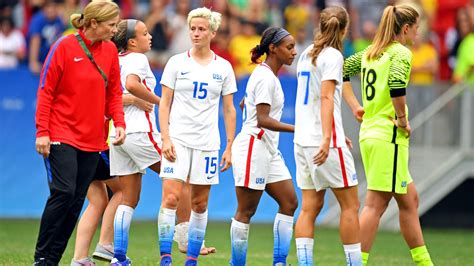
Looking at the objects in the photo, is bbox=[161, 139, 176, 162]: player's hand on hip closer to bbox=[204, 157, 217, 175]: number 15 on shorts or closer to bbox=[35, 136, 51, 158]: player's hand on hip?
bbox=[204, 157, 217, 175]: number 15 on shorts

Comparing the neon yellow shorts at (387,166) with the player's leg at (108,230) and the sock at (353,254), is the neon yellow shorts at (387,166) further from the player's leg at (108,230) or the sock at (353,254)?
the player's leg at (108,230)

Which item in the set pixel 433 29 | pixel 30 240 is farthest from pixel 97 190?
pixel 433 29

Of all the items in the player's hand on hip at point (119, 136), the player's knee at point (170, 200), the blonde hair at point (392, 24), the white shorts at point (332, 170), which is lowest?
the player's knee at point (170, 200)

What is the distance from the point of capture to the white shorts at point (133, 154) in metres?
11.6

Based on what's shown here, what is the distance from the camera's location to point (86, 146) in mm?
10273

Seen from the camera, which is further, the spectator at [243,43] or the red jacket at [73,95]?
the spectator at [243,43]

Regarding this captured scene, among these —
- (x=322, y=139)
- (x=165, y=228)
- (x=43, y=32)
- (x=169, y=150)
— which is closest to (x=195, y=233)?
(x=165, y=228)

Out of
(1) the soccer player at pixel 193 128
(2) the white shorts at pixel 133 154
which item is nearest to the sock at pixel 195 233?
(1) the soccer player at pixel 193 128

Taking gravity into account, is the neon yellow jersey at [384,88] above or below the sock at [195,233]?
above

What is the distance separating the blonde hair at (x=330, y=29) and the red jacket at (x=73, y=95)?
1.78 metres

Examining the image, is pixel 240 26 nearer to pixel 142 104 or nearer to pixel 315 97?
pixel 142 104

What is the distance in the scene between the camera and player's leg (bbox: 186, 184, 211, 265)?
11016 mm

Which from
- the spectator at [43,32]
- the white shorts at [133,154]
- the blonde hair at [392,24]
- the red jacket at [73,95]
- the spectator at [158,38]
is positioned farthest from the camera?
the spectator at [158,38]

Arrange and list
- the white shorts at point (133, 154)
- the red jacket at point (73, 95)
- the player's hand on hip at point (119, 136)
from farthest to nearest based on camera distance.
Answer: the white shorts at point (133, 154) → the player's hand on hip at point (119, 136) → the red jacket at point (73, 95)
